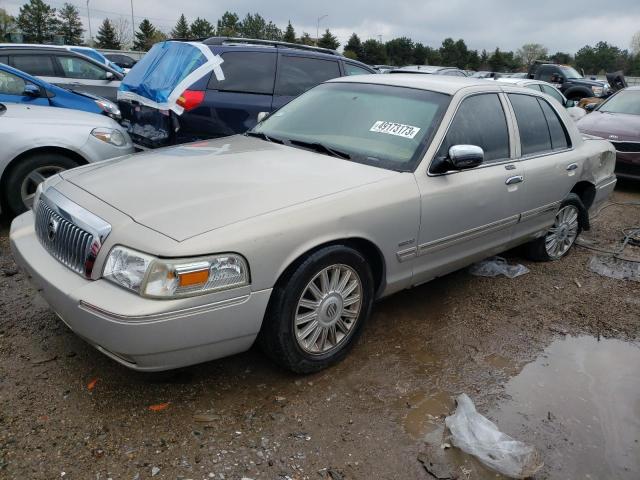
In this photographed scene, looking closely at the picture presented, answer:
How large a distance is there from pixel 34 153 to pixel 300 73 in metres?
3.30

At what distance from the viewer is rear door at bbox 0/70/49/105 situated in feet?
21.3

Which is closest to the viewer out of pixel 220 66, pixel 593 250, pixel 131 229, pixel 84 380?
pixel 131 229

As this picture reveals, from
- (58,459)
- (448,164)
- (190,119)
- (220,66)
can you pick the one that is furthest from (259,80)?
(58,459)

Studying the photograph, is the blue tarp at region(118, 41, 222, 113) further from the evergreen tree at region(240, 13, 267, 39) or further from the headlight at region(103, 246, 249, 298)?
the evergreen tree at region(240, 13, 267, 39)

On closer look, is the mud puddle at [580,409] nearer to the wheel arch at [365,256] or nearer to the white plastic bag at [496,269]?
the wheel arch at [365,256]

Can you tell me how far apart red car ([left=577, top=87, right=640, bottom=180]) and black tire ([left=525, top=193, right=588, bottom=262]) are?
3.52 metres

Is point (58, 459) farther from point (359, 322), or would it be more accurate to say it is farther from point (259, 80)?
point (259, 80)

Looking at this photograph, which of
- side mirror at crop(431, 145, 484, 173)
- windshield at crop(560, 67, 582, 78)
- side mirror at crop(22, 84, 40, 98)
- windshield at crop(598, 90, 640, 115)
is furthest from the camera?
windshield at crop(560, 67, 582, 78)

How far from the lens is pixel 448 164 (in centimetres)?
337

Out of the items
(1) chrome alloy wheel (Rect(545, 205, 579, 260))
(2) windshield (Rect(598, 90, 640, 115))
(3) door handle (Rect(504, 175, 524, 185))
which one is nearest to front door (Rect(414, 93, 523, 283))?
(3) door handle (Rect(504, 175, 524, 185))

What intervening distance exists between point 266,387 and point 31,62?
8926 millimetres

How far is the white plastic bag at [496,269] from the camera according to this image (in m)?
4.70

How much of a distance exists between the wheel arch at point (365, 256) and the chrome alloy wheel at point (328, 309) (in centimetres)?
13

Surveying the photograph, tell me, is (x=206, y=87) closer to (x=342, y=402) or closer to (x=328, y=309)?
(x=328, y=309)
